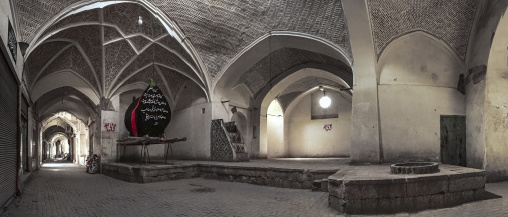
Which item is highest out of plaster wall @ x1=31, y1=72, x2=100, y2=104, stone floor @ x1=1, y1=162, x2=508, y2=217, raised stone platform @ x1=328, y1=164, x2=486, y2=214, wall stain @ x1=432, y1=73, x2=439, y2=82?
plaster wall @ x1=31, y1=72, x2=100, y2=104

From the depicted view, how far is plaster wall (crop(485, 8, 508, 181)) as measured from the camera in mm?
7859

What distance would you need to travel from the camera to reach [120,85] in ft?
46.3

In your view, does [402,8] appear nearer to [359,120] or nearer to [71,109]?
[359,120]

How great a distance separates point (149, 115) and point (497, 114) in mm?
10170

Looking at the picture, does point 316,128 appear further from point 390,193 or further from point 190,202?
point 390,193

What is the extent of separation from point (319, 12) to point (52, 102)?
15.0m

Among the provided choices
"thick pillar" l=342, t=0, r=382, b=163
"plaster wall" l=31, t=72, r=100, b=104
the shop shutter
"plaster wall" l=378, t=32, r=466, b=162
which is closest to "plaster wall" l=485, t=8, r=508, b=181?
"plaster wall" l=378, t=32, r=466, b=162

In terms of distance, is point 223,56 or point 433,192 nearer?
point 433,192

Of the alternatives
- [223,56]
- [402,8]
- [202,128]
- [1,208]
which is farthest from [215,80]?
[1,208]

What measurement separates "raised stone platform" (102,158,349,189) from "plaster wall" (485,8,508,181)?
3.65m

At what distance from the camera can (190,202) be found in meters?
5.85

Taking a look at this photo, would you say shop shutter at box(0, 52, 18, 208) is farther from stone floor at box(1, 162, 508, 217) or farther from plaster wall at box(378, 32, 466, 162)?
plaster wall at box(378, 32, 466, 162)

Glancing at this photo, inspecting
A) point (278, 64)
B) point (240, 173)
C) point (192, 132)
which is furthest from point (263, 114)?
point (240, 173)

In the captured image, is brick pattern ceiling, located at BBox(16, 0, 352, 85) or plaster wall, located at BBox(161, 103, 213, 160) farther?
plaster wall, located at BBox(161, 103, 213, 160)
